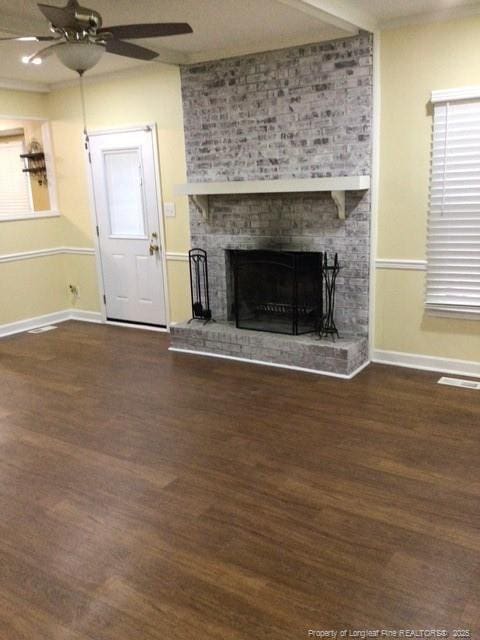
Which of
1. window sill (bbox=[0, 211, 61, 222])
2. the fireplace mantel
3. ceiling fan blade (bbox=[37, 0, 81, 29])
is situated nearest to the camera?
ceiling fan blade (bbox=[37, 0, 81, 29])

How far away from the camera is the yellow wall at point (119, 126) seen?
517 cm

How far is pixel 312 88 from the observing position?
4289 millimetres

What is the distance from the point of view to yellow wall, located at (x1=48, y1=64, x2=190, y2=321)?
203 inches

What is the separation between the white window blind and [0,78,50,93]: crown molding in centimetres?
104

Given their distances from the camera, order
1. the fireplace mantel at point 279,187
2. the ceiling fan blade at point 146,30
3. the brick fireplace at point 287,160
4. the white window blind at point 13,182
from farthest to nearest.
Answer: the white window blind at point 13,182 → the brick fireplace at point 287,160 → the fireplace mantel at point 279,187 → the ceiling fan blade at point 146,30

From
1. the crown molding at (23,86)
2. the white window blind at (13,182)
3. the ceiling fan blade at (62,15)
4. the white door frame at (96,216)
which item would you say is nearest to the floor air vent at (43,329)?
the white door frame at (96,216)

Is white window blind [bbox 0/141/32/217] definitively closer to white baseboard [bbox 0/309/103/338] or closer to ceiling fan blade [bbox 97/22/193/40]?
white baseboard [bbox 0/309/103/338]

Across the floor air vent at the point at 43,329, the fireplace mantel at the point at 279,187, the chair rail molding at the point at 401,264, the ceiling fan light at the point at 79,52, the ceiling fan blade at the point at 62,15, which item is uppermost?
the ceiling fan blade at the point at 62,15

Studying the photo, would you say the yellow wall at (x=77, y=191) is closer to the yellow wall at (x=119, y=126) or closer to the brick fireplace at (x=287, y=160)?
the yellow wall at (x=119, y=126)

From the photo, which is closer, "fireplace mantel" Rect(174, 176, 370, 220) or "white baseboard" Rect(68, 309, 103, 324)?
"fireplace mantel" Rect(174, 176, 370, 220)

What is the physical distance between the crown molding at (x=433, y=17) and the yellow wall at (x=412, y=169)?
0.03 metres

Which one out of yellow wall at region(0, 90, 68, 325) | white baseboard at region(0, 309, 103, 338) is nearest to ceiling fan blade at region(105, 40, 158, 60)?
yellow wall at region(0, 90, 68, 325)

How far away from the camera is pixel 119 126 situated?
5508mm

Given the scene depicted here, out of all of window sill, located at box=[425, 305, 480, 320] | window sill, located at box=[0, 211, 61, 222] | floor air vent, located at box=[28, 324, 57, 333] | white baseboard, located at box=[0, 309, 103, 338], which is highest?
window sill, located at box=[0, 211, 61, 222]
